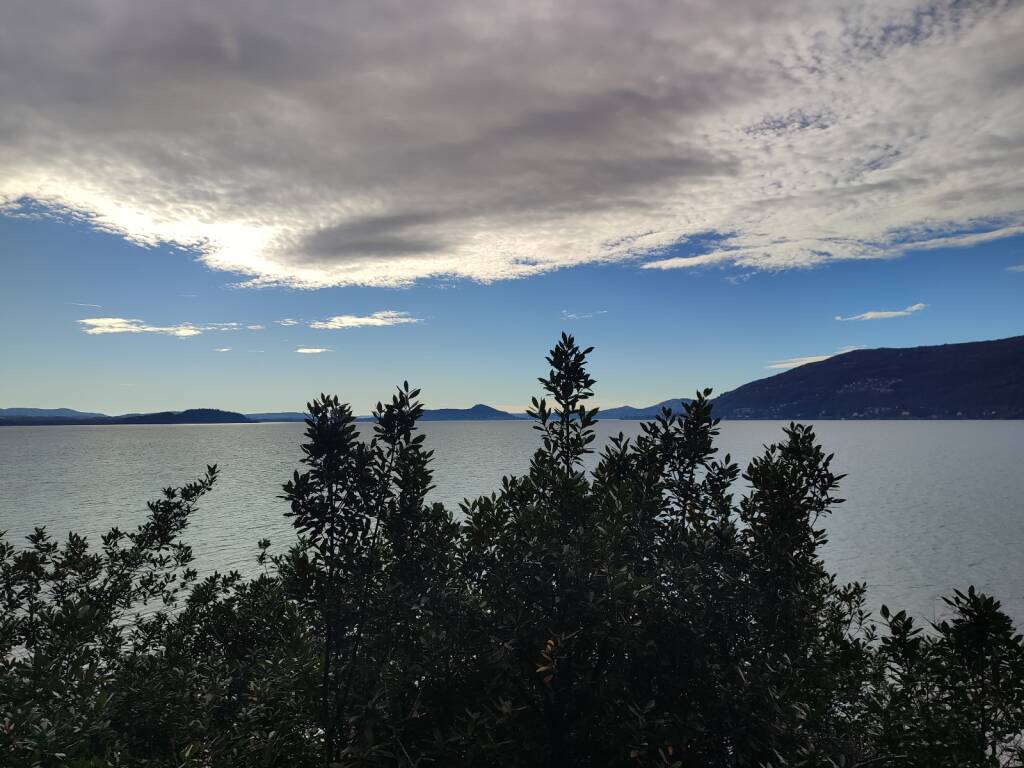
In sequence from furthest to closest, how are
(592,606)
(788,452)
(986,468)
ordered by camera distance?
(986,468) → (788,452) → (592,606)

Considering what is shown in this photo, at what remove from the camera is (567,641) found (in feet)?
28.0

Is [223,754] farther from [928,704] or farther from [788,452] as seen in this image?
[928,704]

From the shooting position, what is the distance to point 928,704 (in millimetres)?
9570

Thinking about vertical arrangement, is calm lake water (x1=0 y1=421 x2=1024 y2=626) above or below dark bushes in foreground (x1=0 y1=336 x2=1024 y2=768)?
below

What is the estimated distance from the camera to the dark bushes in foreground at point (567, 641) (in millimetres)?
8266

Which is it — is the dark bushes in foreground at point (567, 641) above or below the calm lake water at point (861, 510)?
above

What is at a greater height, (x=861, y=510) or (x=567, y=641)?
(x=567, y=641)

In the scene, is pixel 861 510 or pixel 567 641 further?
pixel 861 510

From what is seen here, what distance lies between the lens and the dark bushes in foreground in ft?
27.1

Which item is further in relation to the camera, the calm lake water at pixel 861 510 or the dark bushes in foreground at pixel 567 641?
the calm lake water at pixel 861 510

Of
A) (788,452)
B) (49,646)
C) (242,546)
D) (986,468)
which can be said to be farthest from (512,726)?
(986,468)

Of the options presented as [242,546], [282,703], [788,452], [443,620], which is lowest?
[242,546]

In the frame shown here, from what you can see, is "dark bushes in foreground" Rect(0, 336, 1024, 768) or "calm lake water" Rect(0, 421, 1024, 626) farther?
"calm lake water" Rect(0, 421, 1024, 626)

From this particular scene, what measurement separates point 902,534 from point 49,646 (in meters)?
64.2
